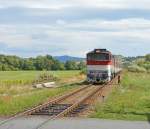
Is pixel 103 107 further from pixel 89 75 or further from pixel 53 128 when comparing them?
pixel 89 75

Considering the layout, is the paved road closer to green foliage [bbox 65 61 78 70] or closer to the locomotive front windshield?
the locomotive front windshield

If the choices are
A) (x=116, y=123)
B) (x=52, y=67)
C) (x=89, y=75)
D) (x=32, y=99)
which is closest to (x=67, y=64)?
(x=52, y=67)

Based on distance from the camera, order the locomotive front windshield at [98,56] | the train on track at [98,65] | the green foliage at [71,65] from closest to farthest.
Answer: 1. the train on track at [98,65]
2. the locomotive front windshield at [98,56]
3. the green foliage at [71,65]

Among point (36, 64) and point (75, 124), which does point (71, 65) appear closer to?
point (36, 64)

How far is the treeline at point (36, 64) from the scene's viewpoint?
140 metres

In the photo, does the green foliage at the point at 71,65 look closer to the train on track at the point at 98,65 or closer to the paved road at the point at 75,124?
the train on track at the point at 98,65

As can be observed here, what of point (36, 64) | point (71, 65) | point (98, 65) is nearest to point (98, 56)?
point (98, 65)

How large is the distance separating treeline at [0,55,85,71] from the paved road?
393 feet

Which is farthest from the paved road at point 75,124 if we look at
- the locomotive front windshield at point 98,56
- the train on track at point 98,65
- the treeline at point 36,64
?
the treeline at point 36,64

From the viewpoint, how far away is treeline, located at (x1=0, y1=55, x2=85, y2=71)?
140 metres

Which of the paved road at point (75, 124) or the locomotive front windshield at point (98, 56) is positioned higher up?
the locomotive front windshield at point (98, 56)

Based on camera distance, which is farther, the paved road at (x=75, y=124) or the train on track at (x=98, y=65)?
the train on track at (x=98, y=65)

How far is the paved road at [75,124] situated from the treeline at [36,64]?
119890 millimetres

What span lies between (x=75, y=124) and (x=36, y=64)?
417ft
